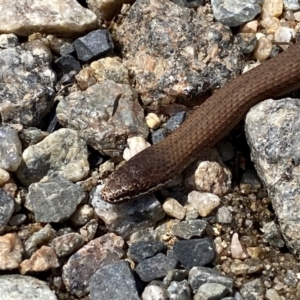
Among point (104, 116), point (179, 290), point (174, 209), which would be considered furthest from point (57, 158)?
point (179, 290)

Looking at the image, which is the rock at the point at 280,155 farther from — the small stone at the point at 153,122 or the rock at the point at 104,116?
the rock at the point at 104,116

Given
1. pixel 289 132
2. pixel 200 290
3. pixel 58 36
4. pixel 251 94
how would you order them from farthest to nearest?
pixel 58 36 → pixel 251 94 → pixel 289 132 → pixel 200 290

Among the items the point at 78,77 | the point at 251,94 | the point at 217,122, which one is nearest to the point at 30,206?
the point at 78,77

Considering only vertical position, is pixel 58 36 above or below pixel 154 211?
above

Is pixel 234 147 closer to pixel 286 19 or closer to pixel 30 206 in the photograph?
pixel 286 19

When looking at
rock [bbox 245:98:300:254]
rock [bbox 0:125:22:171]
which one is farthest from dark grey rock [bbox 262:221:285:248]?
rock [bbox 0:125:22:171]

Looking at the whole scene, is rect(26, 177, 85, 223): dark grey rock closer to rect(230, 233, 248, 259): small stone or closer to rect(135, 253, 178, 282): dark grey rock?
rect(135, 253, 178, 282): dark grey rock

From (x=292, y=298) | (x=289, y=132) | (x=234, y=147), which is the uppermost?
(x=289, y=132)
